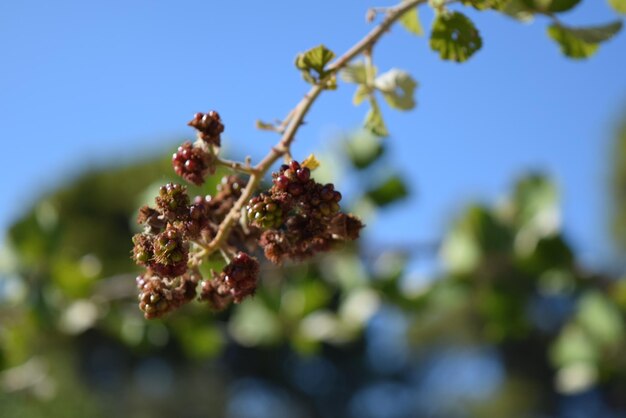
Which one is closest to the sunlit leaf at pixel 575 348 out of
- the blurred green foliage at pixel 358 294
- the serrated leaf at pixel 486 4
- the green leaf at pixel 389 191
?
the blurred green foliage at pixel 358 294

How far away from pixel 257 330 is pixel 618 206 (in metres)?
10.2

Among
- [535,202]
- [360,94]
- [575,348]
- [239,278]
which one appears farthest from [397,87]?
[575,348]

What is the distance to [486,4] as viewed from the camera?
607 mm

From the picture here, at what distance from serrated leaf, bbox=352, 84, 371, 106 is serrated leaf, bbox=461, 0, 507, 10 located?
129 millimetres

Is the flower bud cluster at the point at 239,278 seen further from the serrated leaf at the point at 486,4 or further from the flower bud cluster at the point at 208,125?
the serrated leaf at the point at 486,4

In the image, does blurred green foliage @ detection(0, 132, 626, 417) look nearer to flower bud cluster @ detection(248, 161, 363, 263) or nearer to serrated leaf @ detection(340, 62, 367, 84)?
serrated leaf @ detection(340, 62, 367, 84)

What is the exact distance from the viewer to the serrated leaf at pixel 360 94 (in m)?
0.70

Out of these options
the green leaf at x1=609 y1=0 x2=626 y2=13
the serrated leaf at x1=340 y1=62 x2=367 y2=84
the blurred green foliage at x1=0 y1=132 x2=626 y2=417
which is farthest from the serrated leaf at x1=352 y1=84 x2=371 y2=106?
the blurred green foliage at x1=0 y1=132 x2=626 y2=417

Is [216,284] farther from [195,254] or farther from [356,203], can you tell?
[356,203]

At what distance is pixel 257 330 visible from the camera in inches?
77.4

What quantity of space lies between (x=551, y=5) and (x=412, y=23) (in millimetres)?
124

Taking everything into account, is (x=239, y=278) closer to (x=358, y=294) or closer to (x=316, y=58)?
(x=316, y=58)

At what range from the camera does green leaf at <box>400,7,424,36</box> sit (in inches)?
28.6

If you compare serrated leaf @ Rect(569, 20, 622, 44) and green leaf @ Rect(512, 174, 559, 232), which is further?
green leaf @ Rect(512, 174, 559, 232)
